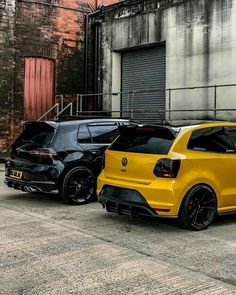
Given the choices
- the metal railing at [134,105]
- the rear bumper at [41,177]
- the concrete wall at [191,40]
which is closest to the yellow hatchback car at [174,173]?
the rear bumper at [41,177]

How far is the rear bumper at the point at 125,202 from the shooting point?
22.3 ft

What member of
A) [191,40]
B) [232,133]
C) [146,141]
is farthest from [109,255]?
[191,40]

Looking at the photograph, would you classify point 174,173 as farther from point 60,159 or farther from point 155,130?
point 60,159

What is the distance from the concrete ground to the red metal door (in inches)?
433

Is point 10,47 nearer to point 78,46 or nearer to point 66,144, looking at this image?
point 78,46

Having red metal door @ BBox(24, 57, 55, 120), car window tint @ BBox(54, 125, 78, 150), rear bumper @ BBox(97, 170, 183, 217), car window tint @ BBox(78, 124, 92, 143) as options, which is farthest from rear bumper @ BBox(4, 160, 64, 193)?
red metal door @ BBox(24, 57, 55, 120)

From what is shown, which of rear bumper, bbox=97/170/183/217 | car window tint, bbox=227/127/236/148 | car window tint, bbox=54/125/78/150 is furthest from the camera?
car window tint, bbox=54/125/78/150

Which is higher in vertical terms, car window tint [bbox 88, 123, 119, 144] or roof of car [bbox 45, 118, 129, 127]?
roof of car [bbox 45, 118, 129, 127]

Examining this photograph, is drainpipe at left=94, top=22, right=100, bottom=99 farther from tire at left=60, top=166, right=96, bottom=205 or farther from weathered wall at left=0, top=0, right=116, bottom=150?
tire at left=60, top=166, right=96, bottom=205

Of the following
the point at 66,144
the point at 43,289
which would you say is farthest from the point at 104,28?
the point at 43,289

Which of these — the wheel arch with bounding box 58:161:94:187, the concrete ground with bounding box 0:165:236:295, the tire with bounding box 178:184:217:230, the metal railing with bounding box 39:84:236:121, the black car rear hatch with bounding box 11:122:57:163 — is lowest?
the concrete ground with bounding box 0:165:236:295

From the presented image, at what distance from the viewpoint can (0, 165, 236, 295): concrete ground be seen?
4738 mm

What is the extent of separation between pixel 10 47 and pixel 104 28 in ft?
13.6

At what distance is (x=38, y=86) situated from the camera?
19156 mm
